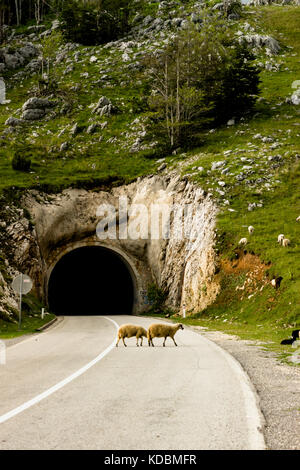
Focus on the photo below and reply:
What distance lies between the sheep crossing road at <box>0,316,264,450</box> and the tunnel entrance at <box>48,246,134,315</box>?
3381 cm

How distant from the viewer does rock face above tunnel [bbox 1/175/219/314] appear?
1257 inches

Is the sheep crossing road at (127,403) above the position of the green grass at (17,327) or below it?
above

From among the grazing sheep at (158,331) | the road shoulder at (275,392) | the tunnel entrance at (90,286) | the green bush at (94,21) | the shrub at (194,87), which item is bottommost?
the tunnel entrance at (90,286)

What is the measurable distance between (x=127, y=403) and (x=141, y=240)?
103 ft

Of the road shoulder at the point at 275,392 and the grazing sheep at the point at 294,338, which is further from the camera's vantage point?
the grazing sheep at the point at 294,338

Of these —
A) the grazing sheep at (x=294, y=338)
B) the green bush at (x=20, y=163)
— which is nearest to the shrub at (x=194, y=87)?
the green bush at (x=20, y=163)

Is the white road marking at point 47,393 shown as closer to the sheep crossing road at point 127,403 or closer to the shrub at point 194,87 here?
the sheep crossing road at point 127,403

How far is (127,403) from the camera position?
233 inches

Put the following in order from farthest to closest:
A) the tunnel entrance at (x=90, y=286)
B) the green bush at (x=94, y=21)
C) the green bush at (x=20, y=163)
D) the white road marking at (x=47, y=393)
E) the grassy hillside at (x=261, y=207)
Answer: the green bush at (x=94, y=21) → the tunnel entrance at (x=90, y=286) → the green bush at (x=20, y=163) → the grassy hillside at (x=261, y=207) → the white road marking at (x=47, y=393)

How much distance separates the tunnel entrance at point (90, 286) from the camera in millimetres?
45406

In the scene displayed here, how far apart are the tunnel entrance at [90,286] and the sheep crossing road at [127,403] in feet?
111

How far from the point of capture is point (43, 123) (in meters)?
51.3
